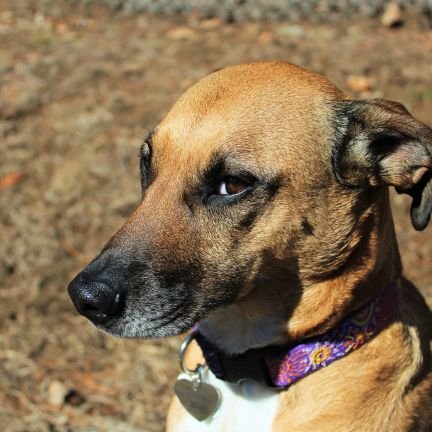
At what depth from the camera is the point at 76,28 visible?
883 cm

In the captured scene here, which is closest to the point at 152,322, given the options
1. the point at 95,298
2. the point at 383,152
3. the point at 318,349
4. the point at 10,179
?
the point at 95,298

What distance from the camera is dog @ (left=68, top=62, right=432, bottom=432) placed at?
9.50ft

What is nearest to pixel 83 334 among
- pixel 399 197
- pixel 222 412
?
pixel 222 412

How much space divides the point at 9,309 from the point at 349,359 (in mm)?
2787

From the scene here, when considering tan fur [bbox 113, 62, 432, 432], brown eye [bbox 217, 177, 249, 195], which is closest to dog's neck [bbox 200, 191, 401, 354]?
tan fur [bbox 113, 62, 432, 432]

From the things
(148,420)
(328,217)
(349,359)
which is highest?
(328,217)

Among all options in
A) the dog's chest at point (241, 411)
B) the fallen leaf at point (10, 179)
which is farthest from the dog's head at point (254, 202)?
the fallen leaf at point (10, 179)

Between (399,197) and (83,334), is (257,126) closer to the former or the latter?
(83,334)

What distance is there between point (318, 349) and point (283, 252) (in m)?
0.43

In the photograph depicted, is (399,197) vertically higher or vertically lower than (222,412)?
lower

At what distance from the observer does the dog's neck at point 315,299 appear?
299 cm

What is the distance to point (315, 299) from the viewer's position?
3.02 meters

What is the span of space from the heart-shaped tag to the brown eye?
893mm

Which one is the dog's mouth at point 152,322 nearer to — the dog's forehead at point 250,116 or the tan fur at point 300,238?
the tan fur at point 300,238
